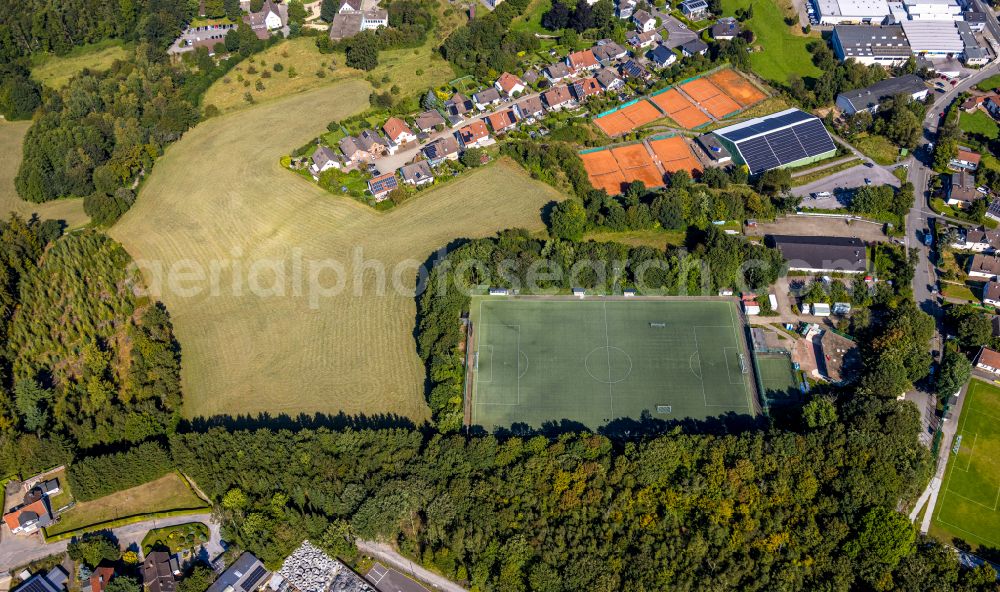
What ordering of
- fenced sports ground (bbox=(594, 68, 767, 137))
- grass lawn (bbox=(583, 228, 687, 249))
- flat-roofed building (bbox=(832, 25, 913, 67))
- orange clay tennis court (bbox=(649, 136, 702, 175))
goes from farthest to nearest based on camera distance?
flat-roofed building (bbox=(832, 25, 913, 67)) → fenced sports ground (bbox=(594, 68, 767, 137)) → orange clay tennis court (bbox=(649, 136, 702, 175)) → grass lawn (bbox=(583, 228, 687, 249))

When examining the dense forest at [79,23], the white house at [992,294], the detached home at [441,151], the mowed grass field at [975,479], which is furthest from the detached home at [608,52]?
the dense forest at [79,23]

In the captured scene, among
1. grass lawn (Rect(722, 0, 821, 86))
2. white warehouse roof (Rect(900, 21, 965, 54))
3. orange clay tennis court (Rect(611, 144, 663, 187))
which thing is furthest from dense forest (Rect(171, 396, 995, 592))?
white warehouse roof (Rect(900, 21, 965, 54))

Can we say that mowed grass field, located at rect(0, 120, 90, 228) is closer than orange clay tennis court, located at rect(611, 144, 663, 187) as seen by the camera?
No

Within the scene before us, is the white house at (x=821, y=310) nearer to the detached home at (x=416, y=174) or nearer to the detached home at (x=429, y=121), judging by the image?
the detached home at (x=416, y=174)

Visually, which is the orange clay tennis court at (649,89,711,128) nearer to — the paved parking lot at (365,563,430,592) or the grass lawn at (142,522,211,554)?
the paved parking lot at (365,563,430,592)

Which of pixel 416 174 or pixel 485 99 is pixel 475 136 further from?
pixel 416 174

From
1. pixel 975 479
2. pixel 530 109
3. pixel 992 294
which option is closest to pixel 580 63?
pixel 530 109

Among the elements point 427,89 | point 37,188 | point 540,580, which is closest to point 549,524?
point 540,580
